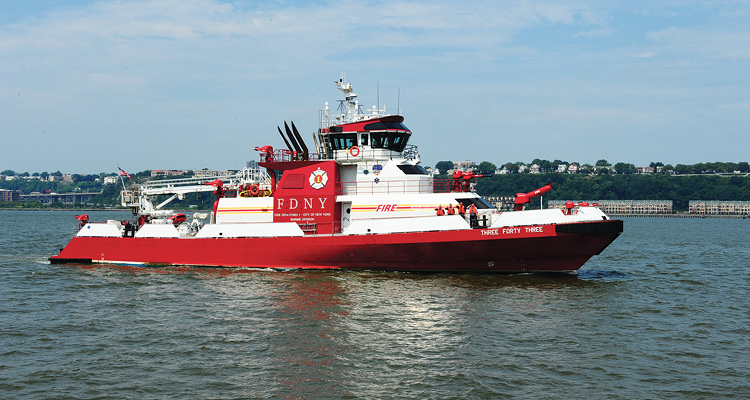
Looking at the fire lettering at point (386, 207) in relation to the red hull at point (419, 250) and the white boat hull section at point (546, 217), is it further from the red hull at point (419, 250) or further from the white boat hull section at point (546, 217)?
the white boat hull section at point (546, 217)

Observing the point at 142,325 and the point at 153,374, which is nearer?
the point at 153,374

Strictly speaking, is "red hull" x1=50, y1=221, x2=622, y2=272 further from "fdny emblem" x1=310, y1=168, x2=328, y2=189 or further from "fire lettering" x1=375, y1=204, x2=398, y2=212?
"fdny emblem" x1=310, y1=168, x2=328, y2=189

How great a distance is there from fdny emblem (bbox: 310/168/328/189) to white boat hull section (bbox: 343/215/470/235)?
7.43ft

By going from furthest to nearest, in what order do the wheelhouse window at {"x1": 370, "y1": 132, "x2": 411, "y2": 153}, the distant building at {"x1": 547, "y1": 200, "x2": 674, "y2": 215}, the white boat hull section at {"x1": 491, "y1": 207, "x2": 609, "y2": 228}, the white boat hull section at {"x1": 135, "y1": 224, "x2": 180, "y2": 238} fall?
the distant building at {"x1": 547, "y1": 200, "x2": 674, "y2": 215}
the white boat hull section at {"x1": 135, "y1": 224, "x2": 180, "y2": 238}
the wheelhouse window at {"x1": 370, "y1": 132, "x2": 411, "y2": 153}
the white boat hull section at {"x1": 491, "y1": 207, "x2": 609, "y2": 228}

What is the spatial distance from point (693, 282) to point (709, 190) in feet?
565

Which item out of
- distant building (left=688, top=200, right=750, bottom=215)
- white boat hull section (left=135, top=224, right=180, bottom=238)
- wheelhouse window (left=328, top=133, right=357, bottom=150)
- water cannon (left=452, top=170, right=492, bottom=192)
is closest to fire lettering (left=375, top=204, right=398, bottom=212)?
water cannon (left=452, top=170, right=492, bottom=192)

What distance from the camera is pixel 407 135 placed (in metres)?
27.0

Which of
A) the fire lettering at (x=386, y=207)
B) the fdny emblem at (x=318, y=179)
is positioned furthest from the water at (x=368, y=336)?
the fdny emblem at (x=318, y=179)

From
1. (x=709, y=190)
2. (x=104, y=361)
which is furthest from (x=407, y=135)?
(x=709, y=190)

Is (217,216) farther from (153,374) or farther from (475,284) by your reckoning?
(153,374)

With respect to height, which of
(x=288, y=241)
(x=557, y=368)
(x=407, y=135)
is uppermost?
(x=407, y=135)

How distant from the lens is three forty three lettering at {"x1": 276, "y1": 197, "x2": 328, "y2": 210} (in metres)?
25.7

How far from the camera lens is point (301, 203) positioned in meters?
25.9

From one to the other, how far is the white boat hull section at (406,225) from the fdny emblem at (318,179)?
7.43 ft
